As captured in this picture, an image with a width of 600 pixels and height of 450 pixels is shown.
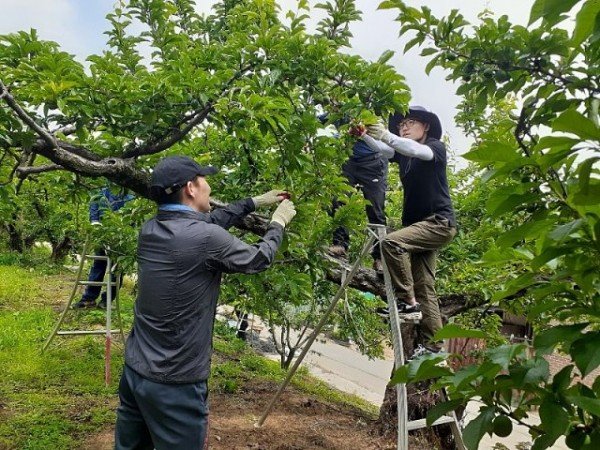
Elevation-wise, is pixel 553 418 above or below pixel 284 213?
below

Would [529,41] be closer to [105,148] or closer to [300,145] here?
[300,145]

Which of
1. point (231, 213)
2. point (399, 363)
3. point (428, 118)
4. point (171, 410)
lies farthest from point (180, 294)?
point (428, 118)

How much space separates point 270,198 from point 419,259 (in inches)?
59.7

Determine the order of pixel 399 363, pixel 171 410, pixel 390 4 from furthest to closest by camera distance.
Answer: pixel 399 363 → pixel 171 410 → pixel 390 4

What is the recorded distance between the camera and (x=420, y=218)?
419cm

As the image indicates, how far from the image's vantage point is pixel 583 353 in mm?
863

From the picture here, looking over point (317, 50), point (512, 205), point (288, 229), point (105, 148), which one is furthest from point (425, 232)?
point (512, 205)

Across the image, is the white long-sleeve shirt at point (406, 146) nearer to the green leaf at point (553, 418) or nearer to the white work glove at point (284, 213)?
the white work glove at point (284, 213)

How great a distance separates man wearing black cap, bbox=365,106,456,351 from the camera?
3883 millimetres

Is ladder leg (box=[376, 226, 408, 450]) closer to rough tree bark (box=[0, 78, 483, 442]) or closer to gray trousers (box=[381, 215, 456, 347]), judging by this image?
gray trousers (box=[381, 215, 456, 347])

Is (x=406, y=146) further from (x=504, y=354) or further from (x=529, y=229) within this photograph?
(x=504, y=354)

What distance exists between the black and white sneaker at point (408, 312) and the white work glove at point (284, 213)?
4.12 ft

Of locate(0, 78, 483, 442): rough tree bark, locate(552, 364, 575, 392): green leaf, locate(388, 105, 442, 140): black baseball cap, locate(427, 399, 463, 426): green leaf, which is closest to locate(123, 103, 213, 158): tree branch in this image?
locate(0, 78, 483, 442): rough tree bark

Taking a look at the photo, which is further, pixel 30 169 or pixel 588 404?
pixel 30 169
